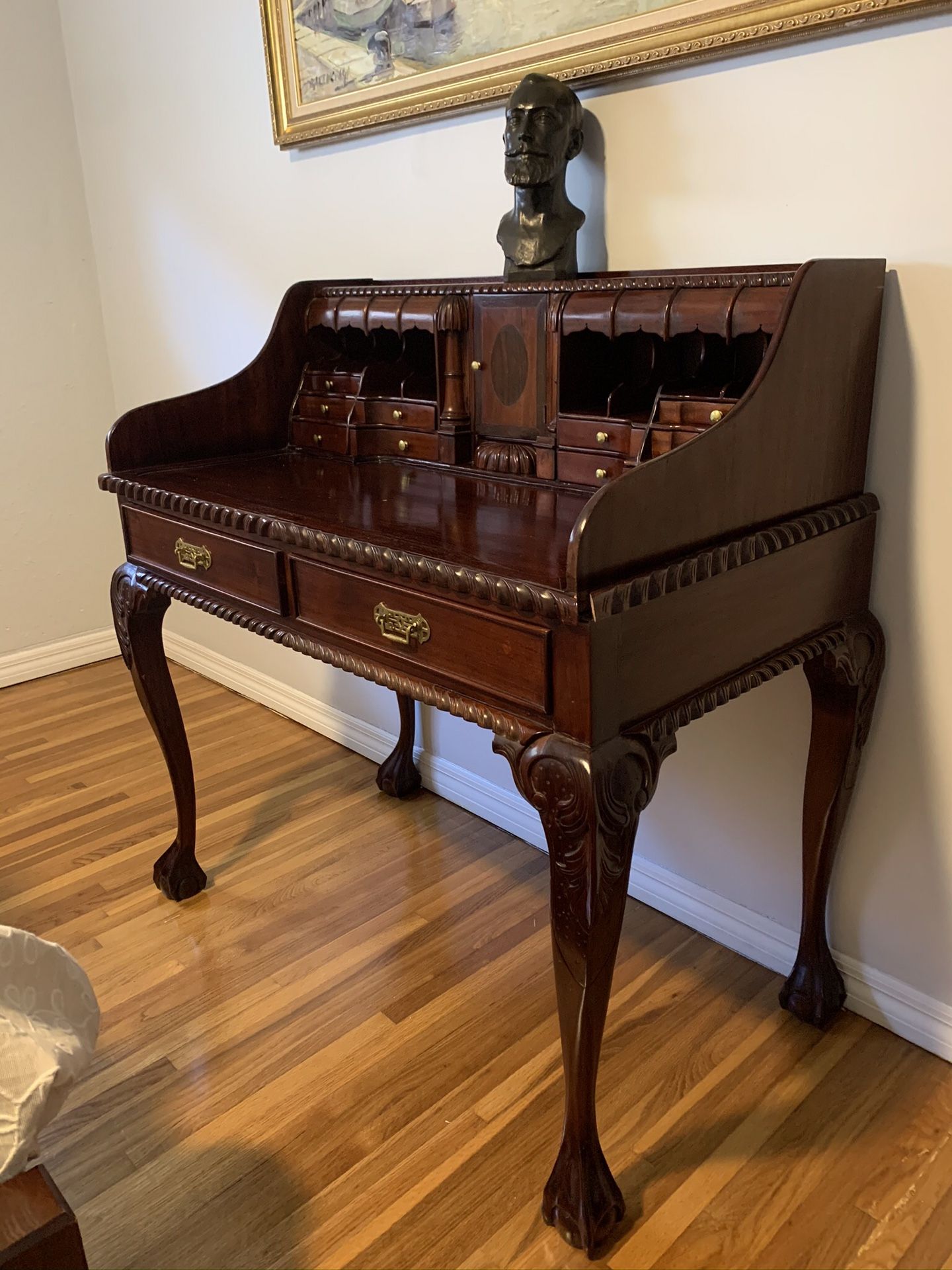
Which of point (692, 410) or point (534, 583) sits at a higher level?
point (692, 410)

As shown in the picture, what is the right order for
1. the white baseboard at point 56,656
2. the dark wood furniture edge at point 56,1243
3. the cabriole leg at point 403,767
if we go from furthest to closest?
the white baseboard at point 56,656 → the cabriole leg at point 403,767 → the dark wood furniture edge at point 56,1243

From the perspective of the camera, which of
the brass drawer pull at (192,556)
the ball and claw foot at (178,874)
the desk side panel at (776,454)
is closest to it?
the desk side panel at (776,454)

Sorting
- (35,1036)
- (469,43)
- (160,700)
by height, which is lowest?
(160,700)

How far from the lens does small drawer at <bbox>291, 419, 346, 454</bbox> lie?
1789 mm

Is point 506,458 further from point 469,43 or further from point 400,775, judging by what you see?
point 400,775

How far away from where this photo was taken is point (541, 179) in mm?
1481

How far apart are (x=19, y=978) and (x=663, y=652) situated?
71 centimetres

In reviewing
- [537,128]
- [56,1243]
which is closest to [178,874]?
[56,1243]

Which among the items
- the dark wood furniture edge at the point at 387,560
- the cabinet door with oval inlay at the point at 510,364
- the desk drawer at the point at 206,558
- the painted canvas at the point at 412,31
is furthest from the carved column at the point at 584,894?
the painted canvas at the point at 412,31

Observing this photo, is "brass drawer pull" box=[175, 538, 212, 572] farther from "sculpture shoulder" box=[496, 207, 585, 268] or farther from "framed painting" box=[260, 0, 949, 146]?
"framed painting" box=[260, 0, 949, 146]

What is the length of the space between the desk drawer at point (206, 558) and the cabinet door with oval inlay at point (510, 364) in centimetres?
43

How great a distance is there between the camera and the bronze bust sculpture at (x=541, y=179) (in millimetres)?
1463

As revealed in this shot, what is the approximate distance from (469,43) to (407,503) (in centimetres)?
91

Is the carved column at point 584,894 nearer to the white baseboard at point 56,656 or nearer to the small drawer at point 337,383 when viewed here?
the small drawer at point 337,383
